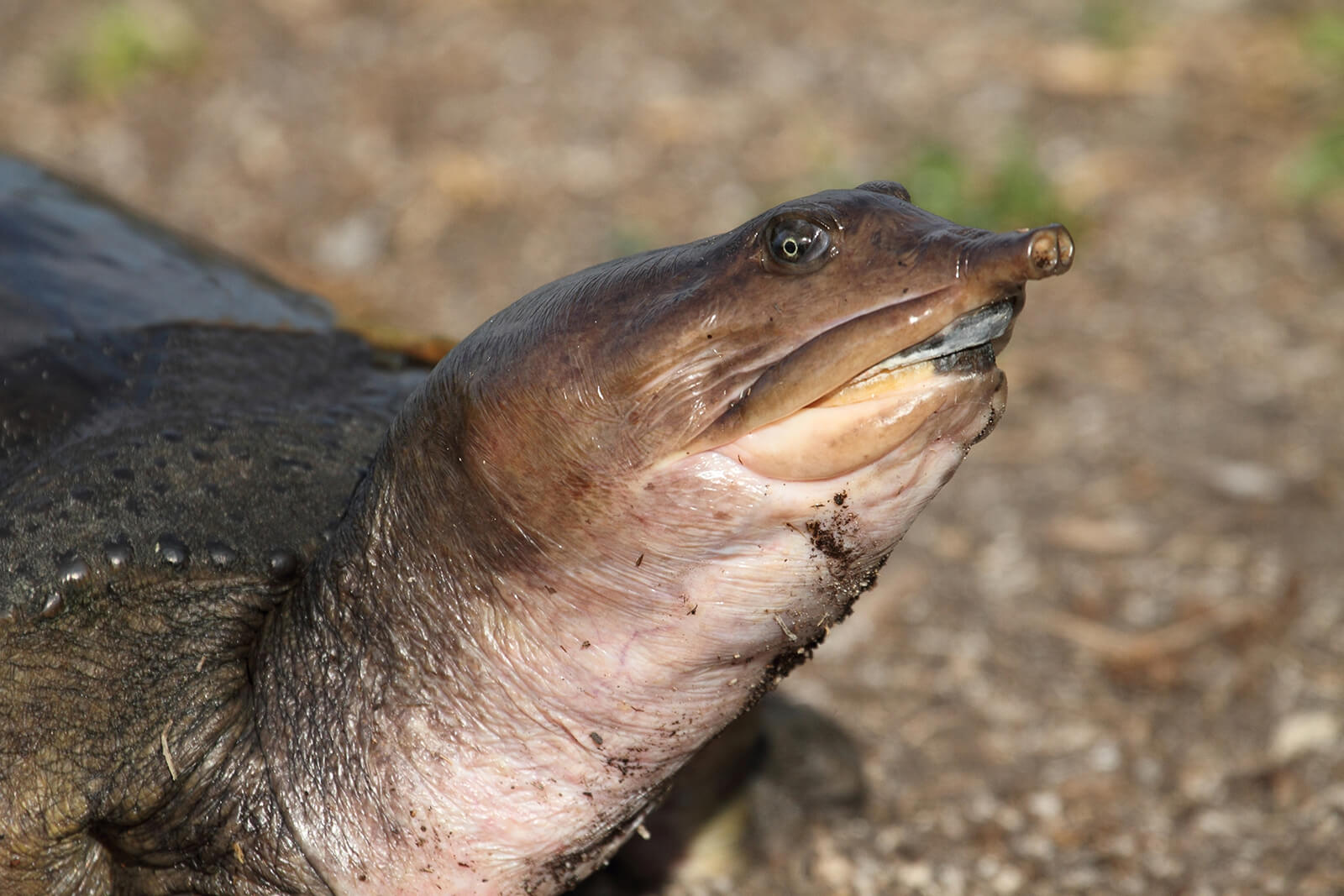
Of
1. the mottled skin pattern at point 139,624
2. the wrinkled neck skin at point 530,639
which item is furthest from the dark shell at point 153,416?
the wrinkled neck skin at point 530,639

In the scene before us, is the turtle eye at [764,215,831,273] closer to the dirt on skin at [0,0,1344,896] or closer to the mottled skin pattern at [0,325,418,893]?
the mottled skin pattern at [0,325,418,893]

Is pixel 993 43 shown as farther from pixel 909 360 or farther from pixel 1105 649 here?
pixel 909 360

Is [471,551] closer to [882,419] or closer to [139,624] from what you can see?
[139,624]

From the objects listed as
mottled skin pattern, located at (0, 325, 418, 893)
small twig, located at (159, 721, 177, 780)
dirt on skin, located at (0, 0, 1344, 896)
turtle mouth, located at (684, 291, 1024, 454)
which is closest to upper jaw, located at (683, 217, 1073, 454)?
turtle mouth, located at (684, 291, 1024, 454)

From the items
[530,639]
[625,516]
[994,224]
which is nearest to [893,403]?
[625,516]

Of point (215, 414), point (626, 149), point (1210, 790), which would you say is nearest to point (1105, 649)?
point (1210, 790)

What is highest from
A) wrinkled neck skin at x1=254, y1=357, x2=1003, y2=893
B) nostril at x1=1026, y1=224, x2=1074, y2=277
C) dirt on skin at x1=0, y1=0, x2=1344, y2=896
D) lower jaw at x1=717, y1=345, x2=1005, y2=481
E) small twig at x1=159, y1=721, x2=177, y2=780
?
dirt on skin at x1=0, y1=0, x2=1344, y2=896

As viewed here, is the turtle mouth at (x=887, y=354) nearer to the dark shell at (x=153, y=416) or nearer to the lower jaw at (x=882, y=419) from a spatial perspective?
the lower jaw at (x=882, y=419)
